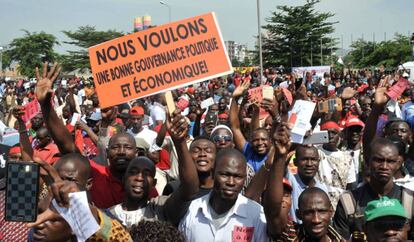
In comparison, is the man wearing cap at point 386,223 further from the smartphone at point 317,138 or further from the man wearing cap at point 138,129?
the man wearing cap at point 138,129

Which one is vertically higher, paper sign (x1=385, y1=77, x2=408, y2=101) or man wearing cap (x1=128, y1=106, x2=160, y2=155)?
paper sign (x1=385, y1=77, x2=408, y2=101)

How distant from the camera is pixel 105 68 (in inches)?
Result: 211

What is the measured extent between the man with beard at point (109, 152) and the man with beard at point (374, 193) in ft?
5.34

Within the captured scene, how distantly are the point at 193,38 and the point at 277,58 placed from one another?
4734 cm

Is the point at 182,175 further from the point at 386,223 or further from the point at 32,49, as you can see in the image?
the point at 32,49

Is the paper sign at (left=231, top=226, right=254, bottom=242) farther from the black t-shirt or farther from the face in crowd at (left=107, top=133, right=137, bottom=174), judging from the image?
the face in crowd at (left=107, top=133, right=137, bottom=174)

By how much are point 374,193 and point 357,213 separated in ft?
0.83

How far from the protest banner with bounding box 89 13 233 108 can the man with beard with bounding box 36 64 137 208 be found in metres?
0.64

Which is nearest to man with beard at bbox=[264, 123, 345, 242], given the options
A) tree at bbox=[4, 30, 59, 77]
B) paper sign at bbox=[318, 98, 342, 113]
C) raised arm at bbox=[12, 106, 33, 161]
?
raised arm at bbox=[12, 106, 33, 161]

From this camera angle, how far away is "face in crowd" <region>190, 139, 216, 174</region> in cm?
420

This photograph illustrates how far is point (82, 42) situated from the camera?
6812cm

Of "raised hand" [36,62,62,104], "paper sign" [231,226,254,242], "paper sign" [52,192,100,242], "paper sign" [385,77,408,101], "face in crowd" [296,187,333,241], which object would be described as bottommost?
"paper sign" [231,226,254,242]

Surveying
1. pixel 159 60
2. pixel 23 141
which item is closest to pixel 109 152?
pixel 23 141

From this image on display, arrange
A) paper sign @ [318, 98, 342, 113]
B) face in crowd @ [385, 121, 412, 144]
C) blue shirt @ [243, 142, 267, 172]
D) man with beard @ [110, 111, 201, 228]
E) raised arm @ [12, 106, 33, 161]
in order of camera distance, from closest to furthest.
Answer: man with beard @ [110, 111, 201, 228] → raised arm @ [12, 106, 33, 161] → blue shirt @ [243, 142, 267, 172] → face in crowd @ [385, 121, 412, 144] → paper sign @ [318, 98, 342, 113]
